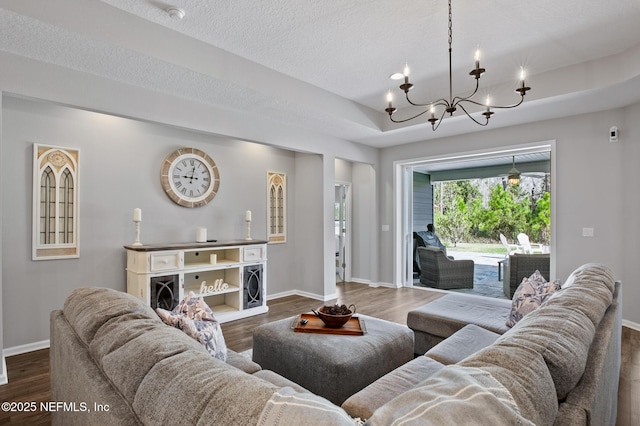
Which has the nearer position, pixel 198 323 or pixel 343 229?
pixel 198 323

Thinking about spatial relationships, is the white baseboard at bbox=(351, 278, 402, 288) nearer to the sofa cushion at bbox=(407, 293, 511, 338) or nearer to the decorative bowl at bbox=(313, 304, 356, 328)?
the sofa cushion at bbox=(407, 293, 511, 338)

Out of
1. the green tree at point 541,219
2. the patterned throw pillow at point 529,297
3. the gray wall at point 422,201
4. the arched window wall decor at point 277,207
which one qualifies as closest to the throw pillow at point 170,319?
Answer: the patterned throw pillow at point 529,297

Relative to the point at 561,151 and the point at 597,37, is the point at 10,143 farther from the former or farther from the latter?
the point at 561,151

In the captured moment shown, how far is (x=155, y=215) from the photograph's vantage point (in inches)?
160

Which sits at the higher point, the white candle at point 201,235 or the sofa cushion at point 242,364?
the white candle at point 201,235

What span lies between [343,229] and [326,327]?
4.25 metres

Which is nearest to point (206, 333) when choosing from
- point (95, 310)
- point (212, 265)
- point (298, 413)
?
point (95, 310)

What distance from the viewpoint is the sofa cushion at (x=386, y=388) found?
4.78 ft

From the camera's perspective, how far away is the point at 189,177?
14.3 ft

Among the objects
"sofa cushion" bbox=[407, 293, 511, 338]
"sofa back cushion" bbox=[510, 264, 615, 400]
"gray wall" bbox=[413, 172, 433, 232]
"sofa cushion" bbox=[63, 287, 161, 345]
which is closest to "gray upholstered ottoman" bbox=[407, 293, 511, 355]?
"sofa cushion" bbox=[407, 293, 511, 338]

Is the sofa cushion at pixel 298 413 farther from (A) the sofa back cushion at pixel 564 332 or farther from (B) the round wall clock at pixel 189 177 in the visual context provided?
(B) the round wall clock at pixel 189 177

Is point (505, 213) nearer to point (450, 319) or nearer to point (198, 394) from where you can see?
point (450, 319)

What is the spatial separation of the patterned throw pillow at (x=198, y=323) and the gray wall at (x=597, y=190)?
4005 millimetres

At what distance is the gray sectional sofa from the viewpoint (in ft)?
2.33
